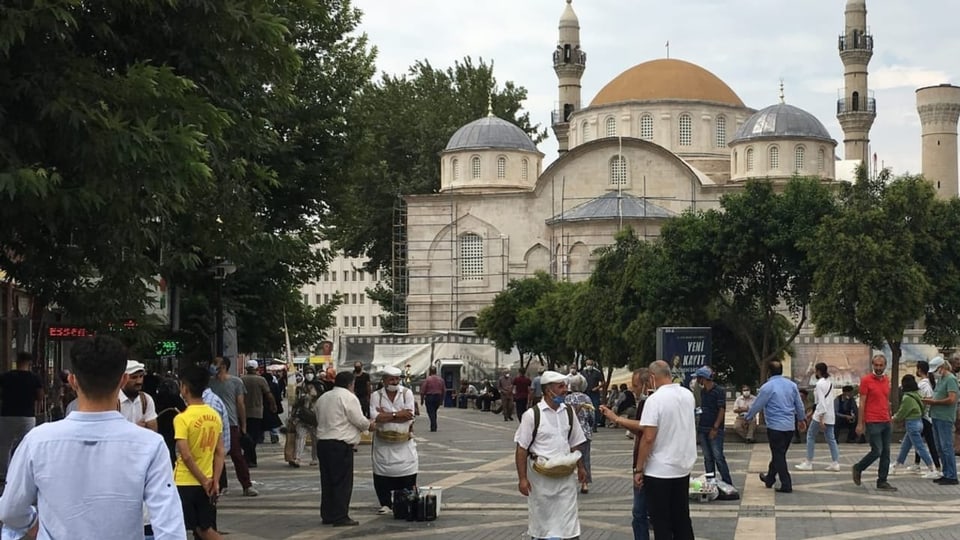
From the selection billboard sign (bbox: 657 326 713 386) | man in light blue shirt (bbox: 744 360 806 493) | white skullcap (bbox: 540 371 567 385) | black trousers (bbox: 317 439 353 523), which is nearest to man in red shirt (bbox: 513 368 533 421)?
billboard sign (bbox: 657 326 713 386)

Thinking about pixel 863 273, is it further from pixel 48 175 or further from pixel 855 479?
pixel 48 175

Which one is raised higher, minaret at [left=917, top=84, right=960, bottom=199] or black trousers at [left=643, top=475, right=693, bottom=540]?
minaret at [left=917, top=84, right=960, bottom=199]

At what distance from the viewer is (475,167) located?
249 feet

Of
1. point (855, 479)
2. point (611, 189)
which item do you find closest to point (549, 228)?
point (611, 189)

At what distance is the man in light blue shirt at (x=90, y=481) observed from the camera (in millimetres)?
4922

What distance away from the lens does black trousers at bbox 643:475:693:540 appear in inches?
385

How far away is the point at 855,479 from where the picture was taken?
639 inches

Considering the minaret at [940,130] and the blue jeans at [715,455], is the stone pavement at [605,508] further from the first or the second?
the minaret at [940,130]

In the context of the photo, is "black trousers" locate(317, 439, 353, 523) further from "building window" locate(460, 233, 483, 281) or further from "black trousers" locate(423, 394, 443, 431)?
"building window" locate(460, 233, 483, 281)

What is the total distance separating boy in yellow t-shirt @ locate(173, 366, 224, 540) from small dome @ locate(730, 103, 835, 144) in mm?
66653

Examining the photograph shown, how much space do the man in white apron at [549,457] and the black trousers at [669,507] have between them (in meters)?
0.54

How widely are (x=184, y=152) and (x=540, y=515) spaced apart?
3528 millimetres

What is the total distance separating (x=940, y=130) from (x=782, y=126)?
1768 centimetres

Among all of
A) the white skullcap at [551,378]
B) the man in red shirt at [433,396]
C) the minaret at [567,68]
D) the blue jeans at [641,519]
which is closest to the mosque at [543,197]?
the minaret at [567,68]
